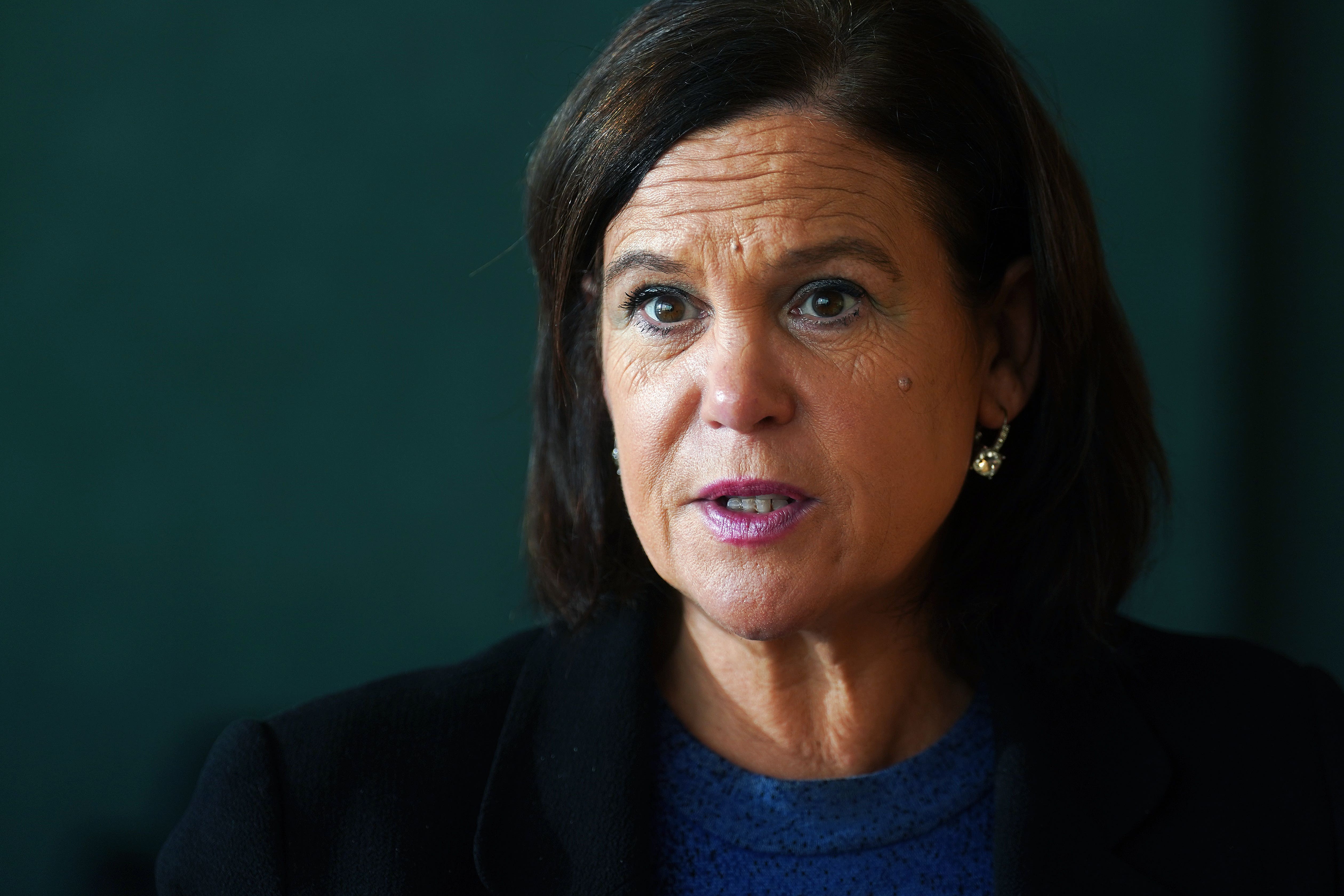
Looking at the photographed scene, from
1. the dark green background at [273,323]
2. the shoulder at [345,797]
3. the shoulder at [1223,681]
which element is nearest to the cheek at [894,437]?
the shoulder at [1223,681]

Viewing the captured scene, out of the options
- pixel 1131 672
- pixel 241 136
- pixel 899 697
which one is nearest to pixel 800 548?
pixel 899 697

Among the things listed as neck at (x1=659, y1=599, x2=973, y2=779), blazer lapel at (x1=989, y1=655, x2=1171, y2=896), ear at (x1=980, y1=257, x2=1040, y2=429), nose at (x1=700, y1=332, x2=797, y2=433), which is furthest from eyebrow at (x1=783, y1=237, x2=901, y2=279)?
blazer lapel at (x1=989, y1=655, x2=1171, y2=896)

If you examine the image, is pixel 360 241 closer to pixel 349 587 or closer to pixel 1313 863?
pixel 349 587

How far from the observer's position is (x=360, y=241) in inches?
105

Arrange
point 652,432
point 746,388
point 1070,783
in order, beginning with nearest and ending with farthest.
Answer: point 746,388 < point 652,432 < point 1070,783

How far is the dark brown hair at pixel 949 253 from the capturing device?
62.1 inches

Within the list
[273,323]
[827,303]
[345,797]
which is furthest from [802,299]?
[273,323]

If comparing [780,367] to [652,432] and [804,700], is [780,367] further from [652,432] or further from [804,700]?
[804,700]

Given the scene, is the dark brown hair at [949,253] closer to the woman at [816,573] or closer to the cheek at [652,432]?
the woman at [816,573]

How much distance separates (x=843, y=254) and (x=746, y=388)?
225 mm

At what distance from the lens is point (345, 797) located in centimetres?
158

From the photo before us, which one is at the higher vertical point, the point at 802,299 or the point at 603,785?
the point at 802,299

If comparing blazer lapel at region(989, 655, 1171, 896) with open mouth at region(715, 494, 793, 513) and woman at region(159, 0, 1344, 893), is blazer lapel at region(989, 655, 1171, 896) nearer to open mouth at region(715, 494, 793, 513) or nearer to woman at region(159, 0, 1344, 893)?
woman at region(159, 0, 1344, 893)

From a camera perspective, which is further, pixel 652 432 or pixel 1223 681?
pixel 1223 681
